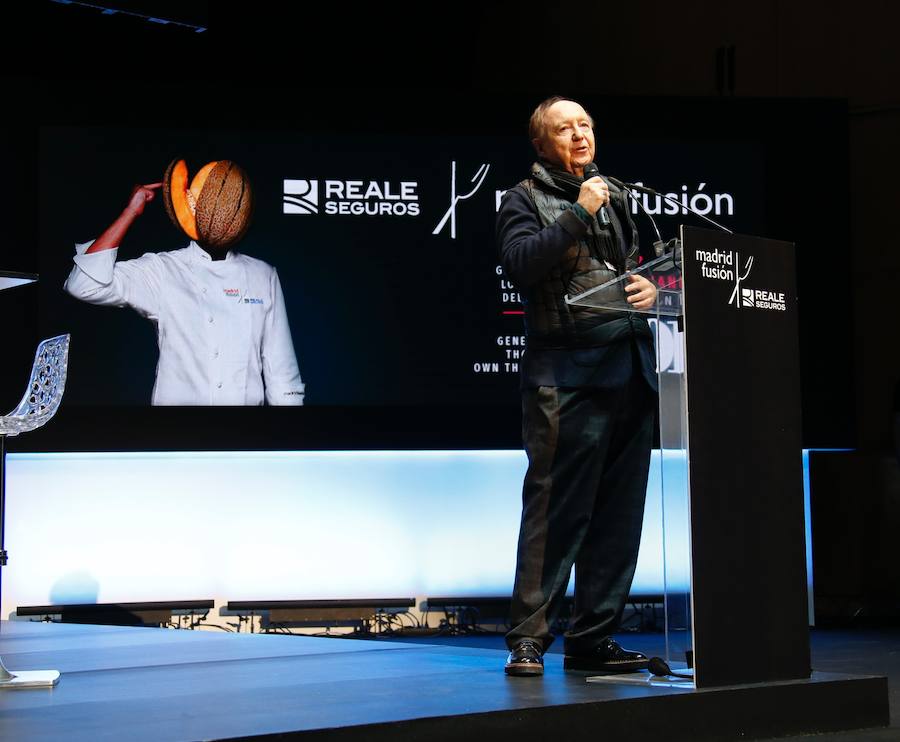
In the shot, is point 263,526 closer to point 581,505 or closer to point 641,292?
point 581,505

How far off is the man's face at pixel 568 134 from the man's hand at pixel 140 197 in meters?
3.69

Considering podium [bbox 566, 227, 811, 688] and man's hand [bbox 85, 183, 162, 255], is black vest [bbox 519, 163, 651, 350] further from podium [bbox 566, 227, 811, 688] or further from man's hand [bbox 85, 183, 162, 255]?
man's hand [bbox 85, 183, 162, 255]

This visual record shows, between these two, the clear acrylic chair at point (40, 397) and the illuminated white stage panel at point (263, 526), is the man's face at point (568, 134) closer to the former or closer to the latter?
the clear acrylic chair at point (40, 397)

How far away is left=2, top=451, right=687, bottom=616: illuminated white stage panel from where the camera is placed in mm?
6270

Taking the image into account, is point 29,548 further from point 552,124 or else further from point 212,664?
point 552,124

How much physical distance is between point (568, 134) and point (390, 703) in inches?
53.7

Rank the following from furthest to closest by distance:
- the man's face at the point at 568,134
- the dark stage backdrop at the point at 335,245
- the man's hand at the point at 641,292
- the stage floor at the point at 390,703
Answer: the dark stage backdrop at the point at 335,245 → the man's face at the point at 568,134 → the man's hand at the point at 641,292 → the stage floor at the point at 390,703

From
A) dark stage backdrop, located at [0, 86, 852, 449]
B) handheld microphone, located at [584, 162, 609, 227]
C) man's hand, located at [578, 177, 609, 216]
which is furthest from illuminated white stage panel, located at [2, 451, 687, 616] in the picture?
man's hand, located at [578, 177, 609, 216]

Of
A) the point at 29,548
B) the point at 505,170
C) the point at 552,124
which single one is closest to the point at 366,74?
the point at 505,170

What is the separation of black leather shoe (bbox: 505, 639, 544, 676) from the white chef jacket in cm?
358

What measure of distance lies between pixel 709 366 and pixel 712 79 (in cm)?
514

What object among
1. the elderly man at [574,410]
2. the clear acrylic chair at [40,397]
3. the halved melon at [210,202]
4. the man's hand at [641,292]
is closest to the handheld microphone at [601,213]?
the elderly man at [574,410]

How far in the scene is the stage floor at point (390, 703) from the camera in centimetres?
212

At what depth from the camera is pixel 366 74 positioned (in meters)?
7.32
